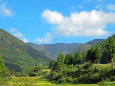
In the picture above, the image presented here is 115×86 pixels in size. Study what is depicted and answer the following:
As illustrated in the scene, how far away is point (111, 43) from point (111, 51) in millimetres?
4145

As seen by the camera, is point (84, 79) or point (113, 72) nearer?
point (113, 72)

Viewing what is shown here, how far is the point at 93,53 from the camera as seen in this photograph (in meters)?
91.4

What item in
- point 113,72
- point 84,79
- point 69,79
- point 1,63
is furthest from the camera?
point 1,63

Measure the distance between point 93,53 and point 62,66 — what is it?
22.7 m

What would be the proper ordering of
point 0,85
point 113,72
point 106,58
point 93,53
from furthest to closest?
point 106,58 < point 93,53 < point 113,72 < point 0,85

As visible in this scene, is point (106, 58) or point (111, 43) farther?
point (106, 58)

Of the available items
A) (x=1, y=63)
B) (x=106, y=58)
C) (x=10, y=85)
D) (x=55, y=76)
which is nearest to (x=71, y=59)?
(x=55, y=76)

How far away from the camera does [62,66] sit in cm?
9662

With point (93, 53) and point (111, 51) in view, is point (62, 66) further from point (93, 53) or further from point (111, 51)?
point (111, 51)

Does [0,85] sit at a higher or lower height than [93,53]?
lower

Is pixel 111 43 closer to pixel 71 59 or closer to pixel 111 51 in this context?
pixel 111 51

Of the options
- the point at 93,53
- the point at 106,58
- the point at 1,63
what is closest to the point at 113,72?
the point at 93,53

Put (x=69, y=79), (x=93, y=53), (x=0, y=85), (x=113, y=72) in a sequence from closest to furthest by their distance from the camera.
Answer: (x=0, y=85), (x=113, y=72), (x=69, y=79), (x=93, y=53)

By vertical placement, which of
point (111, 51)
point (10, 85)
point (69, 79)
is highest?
point (111, 51)
